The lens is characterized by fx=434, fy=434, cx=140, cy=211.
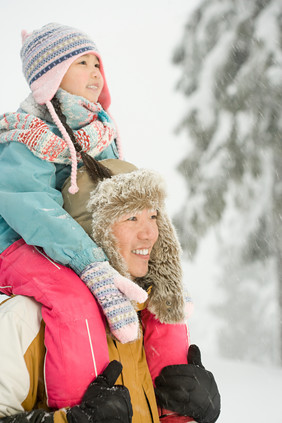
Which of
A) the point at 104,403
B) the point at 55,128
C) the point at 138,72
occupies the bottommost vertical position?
the point at 104,403

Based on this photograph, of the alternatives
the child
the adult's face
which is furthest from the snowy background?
the adult's face

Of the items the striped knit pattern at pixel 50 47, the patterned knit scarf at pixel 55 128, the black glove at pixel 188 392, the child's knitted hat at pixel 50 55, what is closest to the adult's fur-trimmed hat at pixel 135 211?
the patterned knit scarf at pixel 55 128

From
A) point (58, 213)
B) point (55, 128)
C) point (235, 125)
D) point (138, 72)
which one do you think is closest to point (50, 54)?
point (55, 128)

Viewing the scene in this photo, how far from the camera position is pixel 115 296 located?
5.93 ft

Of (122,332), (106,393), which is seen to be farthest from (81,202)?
(106,393)

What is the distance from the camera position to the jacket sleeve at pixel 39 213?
187 cm

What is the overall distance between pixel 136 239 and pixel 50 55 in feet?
3.66

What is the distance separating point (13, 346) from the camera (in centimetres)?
162

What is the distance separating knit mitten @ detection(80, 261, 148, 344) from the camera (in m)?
1.79

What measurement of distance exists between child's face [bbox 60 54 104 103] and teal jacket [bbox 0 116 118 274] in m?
0.50

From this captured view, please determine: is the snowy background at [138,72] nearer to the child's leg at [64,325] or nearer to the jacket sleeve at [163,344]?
the jacket sleeve at [163,344]

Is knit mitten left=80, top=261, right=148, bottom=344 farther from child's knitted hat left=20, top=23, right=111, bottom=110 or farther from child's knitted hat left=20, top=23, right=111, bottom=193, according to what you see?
child's knitted hat left=20, top=23, right=111, bottom=110

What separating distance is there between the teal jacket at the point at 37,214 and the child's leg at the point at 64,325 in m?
0.08

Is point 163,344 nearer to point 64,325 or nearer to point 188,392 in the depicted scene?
point 188,392
